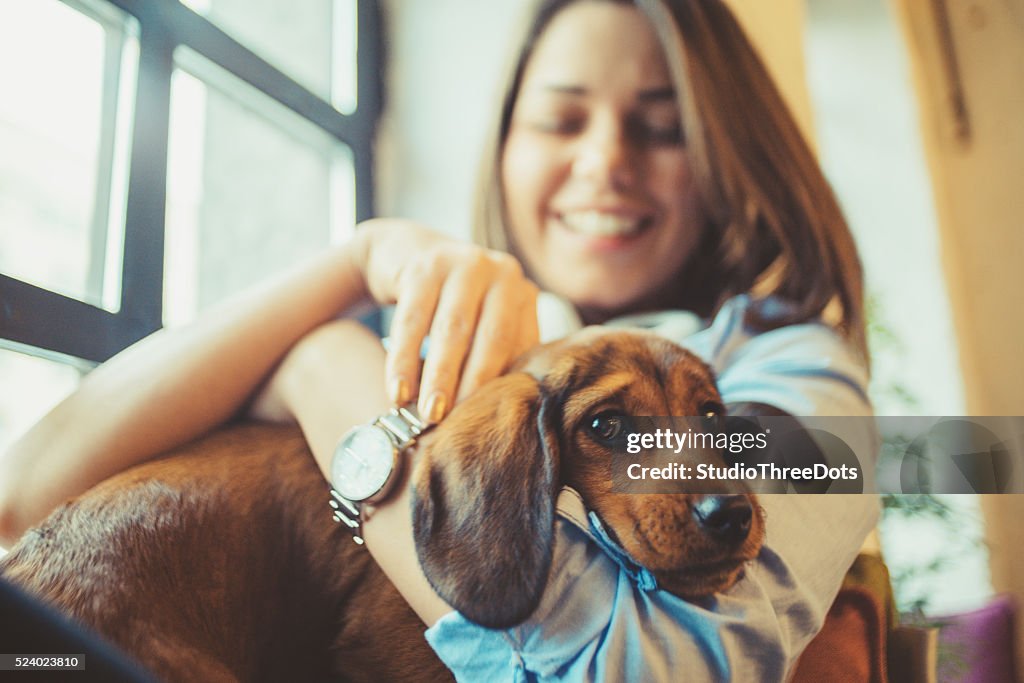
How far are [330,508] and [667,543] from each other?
0.27 metres

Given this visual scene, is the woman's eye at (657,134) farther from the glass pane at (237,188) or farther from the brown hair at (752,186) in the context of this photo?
the glass pane at (237,188)

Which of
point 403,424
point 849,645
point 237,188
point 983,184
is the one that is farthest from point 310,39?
point 849,645

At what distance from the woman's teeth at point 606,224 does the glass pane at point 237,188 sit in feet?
1.26

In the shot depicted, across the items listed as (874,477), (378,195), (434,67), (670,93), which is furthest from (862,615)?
(434,67)

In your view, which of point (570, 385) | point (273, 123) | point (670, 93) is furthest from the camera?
point (273, 123)

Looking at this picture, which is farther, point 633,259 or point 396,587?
point 633,259

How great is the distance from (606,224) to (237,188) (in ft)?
1.54

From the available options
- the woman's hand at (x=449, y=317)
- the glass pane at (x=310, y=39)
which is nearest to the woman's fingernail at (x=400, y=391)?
the woman's hand at (x=449, y=317)

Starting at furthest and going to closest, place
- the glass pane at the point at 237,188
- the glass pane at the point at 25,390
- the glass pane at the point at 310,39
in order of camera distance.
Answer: the glass pane at the point at 310,39 → the glass pane at the point at 237,188 → the glass pane at the point at 25,390

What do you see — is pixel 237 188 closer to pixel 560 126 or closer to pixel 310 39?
pixel 310 39

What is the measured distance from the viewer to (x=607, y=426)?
1.75ft

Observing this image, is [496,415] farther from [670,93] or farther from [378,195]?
[378,195]

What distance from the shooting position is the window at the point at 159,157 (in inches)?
23.9

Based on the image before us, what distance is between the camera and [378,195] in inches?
43.5
